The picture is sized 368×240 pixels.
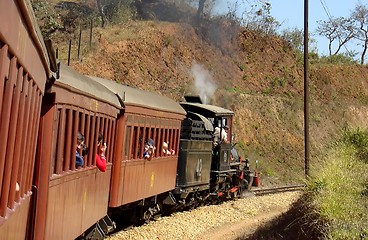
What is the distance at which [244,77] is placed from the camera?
49906mm

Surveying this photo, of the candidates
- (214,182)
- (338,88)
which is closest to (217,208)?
(214,182)

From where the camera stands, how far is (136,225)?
16500 millimetres

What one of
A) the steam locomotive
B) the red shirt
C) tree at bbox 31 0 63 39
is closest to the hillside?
tree at bbox 31 0 63 39

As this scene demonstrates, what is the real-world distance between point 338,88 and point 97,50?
81.7 ft

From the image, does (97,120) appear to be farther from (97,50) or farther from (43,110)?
(97,50)

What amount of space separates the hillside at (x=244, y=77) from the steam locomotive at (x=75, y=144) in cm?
1610

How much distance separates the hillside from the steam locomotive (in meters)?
16.1

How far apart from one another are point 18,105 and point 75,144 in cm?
373

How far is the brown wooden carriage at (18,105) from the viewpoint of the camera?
4.21 meters

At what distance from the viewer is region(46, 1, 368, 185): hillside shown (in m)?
39.4

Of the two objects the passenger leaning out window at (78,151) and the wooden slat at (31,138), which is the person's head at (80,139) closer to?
the passenger leaning out window at (78,151)

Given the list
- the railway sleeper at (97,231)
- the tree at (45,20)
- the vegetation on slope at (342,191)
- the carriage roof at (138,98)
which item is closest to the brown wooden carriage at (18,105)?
the railway sleeper at (97,231)

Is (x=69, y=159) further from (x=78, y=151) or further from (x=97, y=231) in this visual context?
(x=97, y=231)

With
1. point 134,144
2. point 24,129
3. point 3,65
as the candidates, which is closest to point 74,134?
point 24,129
